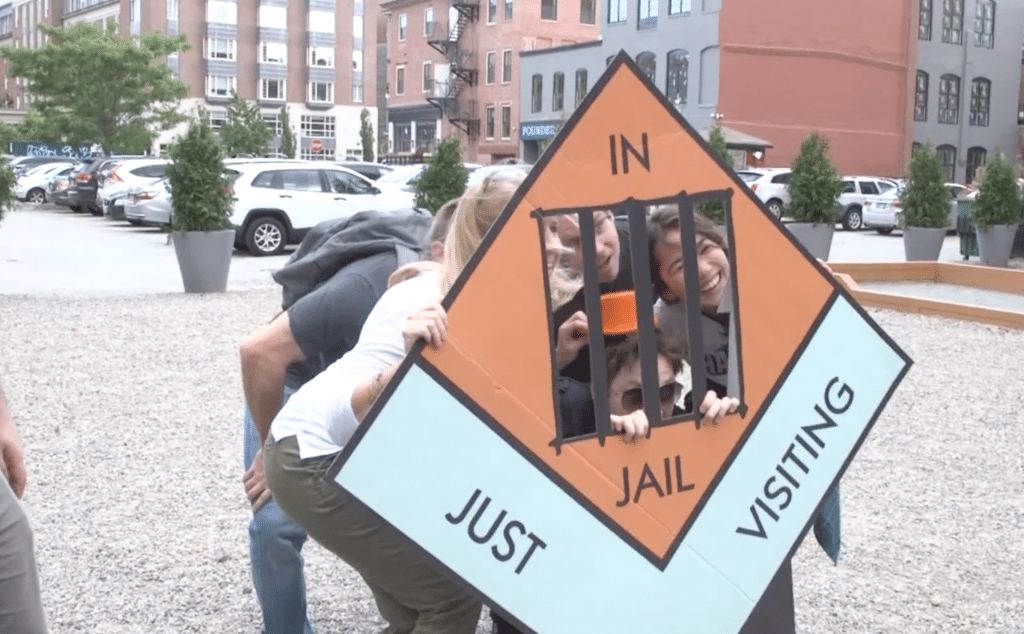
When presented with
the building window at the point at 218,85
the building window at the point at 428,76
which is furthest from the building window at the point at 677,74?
the building window at the point at 218,85

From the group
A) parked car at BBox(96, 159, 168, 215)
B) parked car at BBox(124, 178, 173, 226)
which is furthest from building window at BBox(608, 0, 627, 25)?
parked car at BBox(124, 178, 173, 226)

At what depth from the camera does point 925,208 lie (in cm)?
1830

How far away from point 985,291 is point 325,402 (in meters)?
13.7

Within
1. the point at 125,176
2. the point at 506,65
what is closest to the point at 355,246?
the point at 125,176

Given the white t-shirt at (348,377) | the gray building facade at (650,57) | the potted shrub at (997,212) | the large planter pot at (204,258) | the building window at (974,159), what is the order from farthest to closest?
the building window at (974,159)
the gray building facade at (650,57)
the potted shrub at (997,212)
the large planter pot at (204,258)
the white t-shirt at (348,377)

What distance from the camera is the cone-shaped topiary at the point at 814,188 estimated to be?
16.7m

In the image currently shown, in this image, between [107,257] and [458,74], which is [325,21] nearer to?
[458,74]

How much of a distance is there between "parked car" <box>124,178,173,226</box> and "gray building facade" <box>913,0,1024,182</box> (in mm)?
31169

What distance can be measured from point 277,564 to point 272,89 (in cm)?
8020

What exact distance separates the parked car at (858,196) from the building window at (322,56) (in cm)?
5709

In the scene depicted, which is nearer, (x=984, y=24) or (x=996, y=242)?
(x=996, y=242)

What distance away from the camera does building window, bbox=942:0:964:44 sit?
150 ft

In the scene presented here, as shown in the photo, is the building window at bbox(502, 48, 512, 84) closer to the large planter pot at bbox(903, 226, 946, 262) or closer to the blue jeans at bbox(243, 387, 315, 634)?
the large planter pot at bbox(903, 226, 946, 262)

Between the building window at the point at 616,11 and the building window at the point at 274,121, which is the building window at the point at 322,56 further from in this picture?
the building window at the point at 616,11
